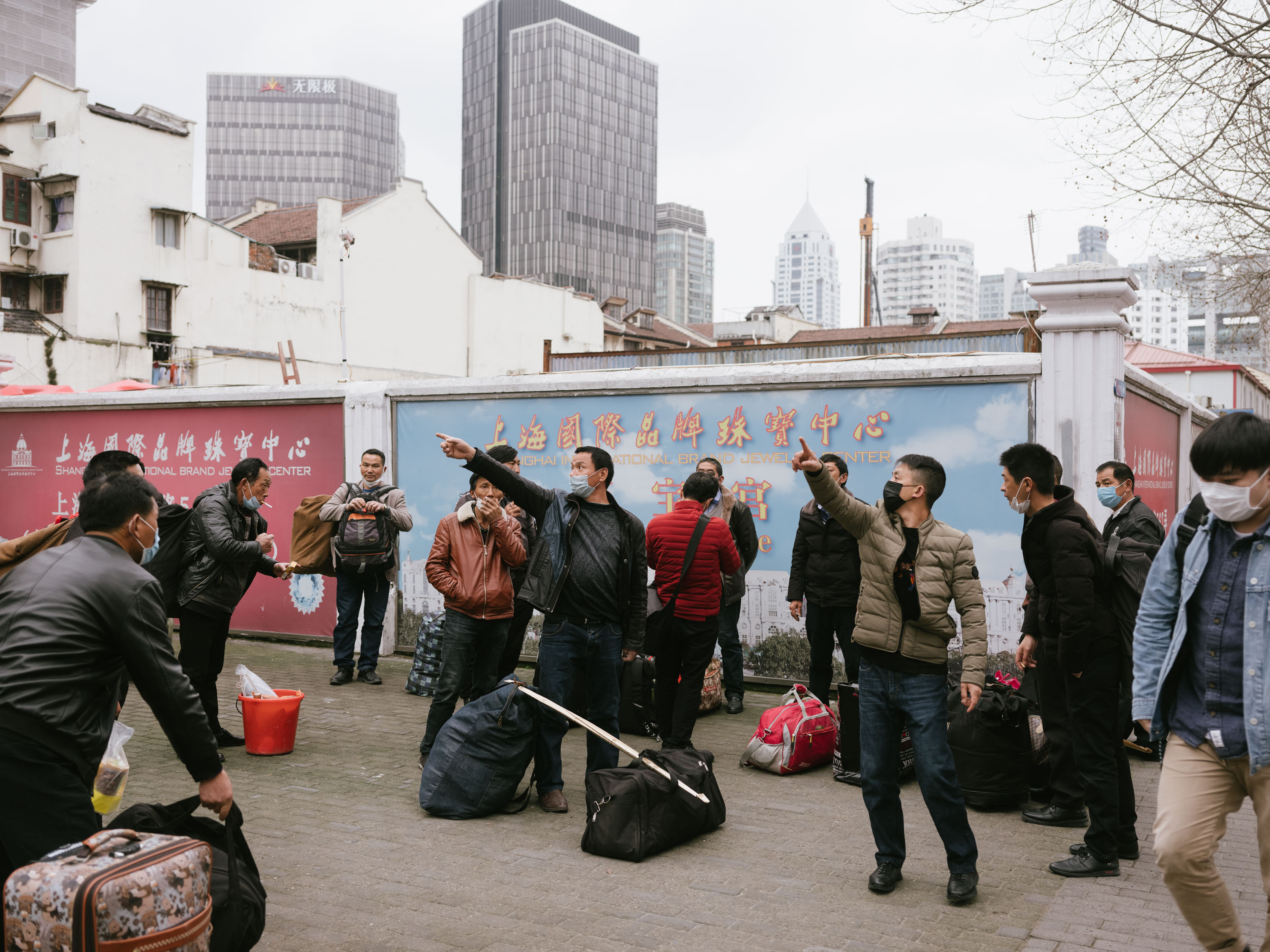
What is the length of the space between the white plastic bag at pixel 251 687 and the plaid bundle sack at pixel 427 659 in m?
1.37

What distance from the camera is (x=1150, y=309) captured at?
6014 inches

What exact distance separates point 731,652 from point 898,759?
391 cm

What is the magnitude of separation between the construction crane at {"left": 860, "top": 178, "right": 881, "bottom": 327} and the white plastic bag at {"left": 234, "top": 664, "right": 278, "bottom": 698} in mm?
37763

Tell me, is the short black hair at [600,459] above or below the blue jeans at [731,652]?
above

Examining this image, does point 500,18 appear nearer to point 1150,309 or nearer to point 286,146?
point 286,146

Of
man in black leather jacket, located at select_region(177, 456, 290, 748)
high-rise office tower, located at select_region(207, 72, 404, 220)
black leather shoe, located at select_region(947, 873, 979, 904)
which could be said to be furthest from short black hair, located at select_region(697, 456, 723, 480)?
high-rise office tower, located at select_region(207, 72, 404, 220)

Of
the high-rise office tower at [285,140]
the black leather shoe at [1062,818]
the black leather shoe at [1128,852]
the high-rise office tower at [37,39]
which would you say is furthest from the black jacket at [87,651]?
the high-rise office tower at [285,140]

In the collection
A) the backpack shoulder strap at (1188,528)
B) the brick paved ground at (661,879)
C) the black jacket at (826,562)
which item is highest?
the backpack shoulder strap at (1188,528)

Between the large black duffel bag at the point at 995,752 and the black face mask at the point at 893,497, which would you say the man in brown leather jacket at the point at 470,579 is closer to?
the black face mask at the point at 893,497

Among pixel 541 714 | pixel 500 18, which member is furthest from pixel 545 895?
pixel 500 18

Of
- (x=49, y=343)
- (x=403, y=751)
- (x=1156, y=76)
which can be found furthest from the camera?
(x=49, y=343)

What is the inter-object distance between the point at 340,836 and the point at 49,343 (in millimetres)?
35562

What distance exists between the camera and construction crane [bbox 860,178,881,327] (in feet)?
152

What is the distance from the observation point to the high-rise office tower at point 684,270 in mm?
183000
